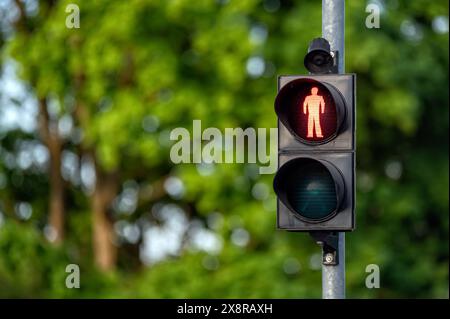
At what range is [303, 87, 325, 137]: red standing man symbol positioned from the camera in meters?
7.48

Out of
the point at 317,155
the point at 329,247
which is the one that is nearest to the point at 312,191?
the point at 317,155

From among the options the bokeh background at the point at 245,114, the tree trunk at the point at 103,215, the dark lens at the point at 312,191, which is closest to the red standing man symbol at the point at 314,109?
the dark lens at the point at 312,191

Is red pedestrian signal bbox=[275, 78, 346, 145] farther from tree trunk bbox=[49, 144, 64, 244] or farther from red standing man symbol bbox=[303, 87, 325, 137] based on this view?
tree trunk bbox=[49, 144, 64, 244]

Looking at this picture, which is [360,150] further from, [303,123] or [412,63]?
[303,123]

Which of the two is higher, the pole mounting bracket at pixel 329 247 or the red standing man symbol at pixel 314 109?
the red standing man symbol at pixel 314 109

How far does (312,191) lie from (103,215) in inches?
756

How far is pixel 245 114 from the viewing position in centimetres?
2233

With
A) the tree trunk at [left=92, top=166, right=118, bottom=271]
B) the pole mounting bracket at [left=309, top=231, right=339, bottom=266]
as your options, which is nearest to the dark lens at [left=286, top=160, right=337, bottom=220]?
the pole mounting bracket at [left=309, top=231, right=339, bottom=266]

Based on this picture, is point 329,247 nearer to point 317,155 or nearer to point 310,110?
point 317,155

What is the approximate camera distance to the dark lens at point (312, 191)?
7376mm

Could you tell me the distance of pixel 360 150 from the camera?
2320 cm

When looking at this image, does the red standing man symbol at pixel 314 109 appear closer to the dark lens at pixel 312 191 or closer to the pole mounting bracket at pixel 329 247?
the dark lens at pixel 312 191
